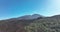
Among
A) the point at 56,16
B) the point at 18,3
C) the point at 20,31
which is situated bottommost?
the point at 20,31

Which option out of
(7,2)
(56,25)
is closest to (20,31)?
(56,25)

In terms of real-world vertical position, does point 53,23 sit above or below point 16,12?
below

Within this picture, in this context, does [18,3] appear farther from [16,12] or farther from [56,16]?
[56,16]

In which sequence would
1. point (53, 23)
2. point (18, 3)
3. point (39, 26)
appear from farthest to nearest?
point (18, 3) → point (53, 23) → point (39, 26)

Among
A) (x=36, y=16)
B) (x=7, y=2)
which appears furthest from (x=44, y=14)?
(x=7, y=2)

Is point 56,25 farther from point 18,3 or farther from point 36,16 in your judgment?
point 18,3

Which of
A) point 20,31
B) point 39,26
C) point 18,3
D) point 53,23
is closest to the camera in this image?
point 20,31

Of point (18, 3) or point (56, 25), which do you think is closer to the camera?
point (56, 25)
